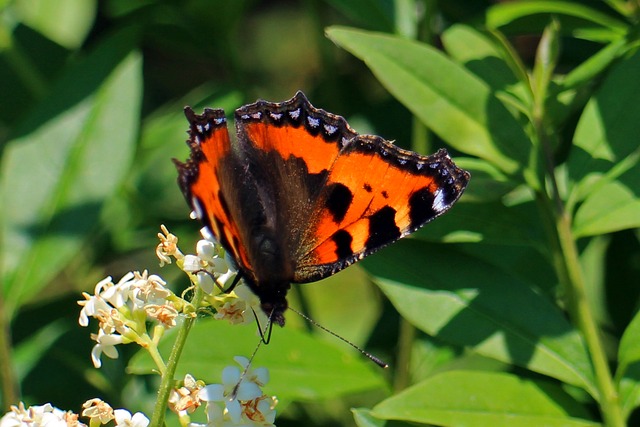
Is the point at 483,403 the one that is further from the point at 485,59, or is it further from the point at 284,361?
the point at 485,59

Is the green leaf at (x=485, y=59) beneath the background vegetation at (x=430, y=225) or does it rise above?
above

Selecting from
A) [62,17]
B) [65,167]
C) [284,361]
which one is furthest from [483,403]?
[62,17]

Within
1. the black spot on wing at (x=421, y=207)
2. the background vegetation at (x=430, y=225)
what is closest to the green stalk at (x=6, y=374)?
the background vegetation at (x=430, y=225)

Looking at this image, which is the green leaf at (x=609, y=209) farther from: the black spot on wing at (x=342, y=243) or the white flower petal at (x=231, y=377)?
the white flower petal at (x=231, y=377)

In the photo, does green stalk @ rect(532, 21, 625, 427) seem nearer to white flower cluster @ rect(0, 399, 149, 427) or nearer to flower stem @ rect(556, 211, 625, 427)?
flower stem @ rect(556, 211, 625, 427)

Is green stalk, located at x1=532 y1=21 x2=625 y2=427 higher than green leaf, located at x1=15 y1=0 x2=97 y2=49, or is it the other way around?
green leaf, located at x1=15 y1=0 x2=97 y2=49

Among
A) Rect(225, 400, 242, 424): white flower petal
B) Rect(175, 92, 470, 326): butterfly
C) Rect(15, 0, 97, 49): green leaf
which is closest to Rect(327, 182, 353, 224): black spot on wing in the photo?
Rect(175, 92, 470, 326): butterfly
